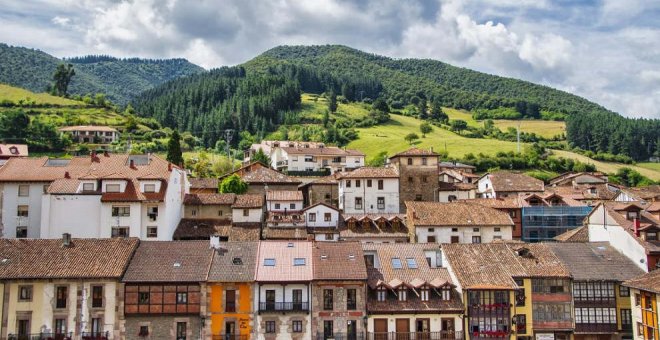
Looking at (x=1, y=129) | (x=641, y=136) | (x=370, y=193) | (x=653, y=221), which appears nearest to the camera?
(x=653, y=221)

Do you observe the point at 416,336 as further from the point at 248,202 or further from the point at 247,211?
the point at 248,202

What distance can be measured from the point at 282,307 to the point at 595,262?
29471mm

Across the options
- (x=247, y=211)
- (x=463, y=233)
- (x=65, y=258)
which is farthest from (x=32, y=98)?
(x=463, y=233)

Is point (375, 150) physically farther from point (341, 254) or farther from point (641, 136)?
point (341, 254)

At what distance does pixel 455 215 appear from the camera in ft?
228

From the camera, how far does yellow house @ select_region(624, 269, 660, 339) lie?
155 feet

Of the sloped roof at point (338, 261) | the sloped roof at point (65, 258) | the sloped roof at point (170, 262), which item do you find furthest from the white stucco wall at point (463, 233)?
the sloped roof at point (65, 258)

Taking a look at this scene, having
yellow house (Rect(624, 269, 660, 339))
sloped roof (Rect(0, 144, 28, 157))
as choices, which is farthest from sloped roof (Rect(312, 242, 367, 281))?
sloped roof (Rect(0, 144, 28, 157))

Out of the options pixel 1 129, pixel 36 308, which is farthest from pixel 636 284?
pixel 1 129

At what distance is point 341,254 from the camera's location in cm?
5166

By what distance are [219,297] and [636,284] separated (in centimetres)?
3492

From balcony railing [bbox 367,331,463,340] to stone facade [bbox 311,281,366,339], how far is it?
4.50 ft

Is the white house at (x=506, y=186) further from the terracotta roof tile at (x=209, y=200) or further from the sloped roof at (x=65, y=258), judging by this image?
the sloped roof at (x=65, y=258)

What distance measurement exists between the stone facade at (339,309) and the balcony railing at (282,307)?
938mm
